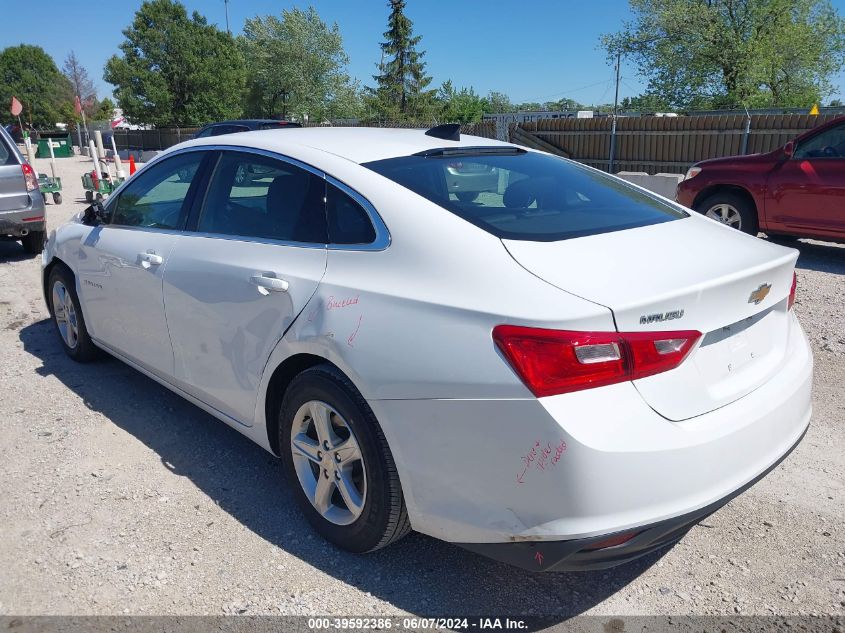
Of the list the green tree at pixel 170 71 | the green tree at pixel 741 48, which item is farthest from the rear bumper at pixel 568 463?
the green tree at pixel 170 71

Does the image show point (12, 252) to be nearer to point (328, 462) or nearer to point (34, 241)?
point (34, 241)

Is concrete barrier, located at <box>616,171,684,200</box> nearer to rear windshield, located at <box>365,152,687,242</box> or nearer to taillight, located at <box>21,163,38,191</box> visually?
rear windshield, located at <box>365,152,687,242</box>

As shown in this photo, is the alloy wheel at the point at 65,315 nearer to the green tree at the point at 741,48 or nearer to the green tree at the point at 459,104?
the green tree at the point at 741,48

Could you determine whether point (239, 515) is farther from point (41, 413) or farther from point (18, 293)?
point (18, 293)

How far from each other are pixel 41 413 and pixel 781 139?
15307mm

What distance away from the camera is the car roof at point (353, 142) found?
296cm

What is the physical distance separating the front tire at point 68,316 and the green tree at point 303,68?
53694 millimetres

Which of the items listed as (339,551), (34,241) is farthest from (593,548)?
(34,241)

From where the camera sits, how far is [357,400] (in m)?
2.38

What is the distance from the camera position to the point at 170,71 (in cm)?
4953

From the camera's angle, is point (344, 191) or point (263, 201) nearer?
point (344, 191)

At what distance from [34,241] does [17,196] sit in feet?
3.11

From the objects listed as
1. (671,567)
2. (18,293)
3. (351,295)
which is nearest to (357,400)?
(351,295)

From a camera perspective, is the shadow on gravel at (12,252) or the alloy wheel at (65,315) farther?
the shadow on gravel at (12,252)
